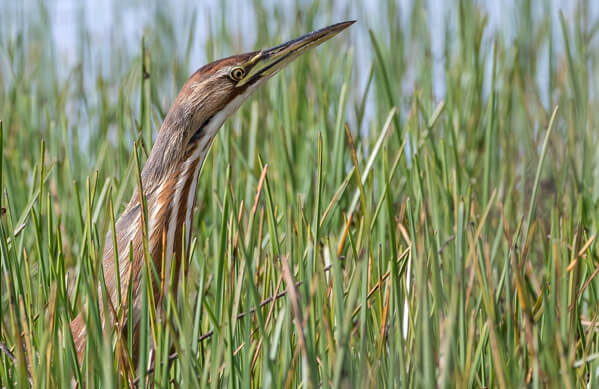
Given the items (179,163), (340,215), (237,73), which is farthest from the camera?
(340,215)

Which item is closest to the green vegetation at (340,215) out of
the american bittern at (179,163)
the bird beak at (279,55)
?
the american bittern at (179,163)

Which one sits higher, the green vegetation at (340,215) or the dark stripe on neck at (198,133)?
the dark stripe on neck at (198,133)

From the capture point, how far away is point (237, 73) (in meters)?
1.80

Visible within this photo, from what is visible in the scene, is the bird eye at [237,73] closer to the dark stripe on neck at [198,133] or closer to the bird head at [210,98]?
the bird head at [210,98]

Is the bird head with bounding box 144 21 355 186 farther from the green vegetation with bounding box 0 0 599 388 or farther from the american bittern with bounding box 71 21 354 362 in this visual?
the green vegetation with bounding box 0 0 599 388

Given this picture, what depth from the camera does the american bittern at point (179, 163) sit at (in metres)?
1.59

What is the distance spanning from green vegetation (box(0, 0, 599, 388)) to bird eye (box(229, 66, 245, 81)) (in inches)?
10.7

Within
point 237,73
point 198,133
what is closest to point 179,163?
point 198,133

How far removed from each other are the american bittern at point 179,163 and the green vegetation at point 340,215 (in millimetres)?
79

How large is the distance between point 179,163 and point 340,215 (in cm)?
66

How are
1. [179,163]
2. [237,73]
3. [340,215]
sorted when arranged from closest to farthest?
[179,163]
[237,73]
[340,215]

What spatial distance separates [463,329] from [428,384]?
0.30 meters

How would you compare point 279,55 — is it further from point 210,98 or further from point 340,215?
point 340,215

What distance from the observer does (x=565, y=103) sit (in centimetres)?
309
